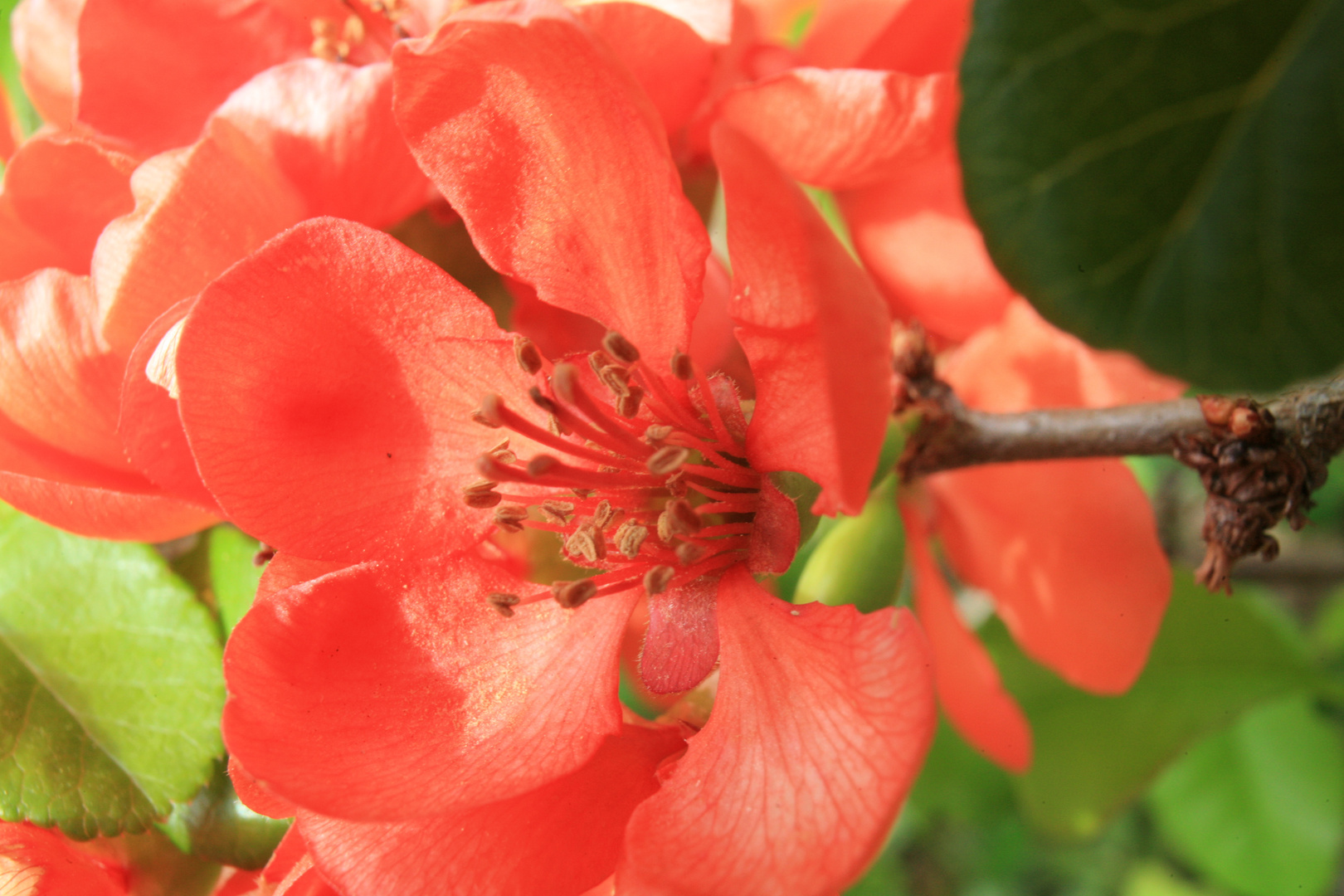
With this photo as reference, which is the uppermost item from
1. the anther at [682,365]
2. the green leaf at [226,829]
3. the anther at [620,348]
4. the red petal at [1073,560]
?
the anther at [620,348]

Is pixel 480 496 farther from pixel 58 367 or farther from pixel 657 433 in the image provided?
pixel 58 367

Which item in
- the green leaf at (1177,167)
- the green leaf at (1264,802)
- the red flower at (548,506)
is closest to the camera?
the green leaf at (1177,167)

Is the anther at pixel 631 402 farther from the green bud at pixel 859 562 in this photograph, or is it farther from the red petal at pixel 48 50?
the red petal at pixel 48 50

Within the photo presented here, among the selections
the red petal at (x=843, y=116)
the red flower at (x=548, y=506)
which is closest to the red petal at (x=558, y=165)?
the red flower at (x=548, y=506)

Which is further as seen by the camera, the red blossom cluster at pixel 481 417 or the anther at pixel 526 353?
the anther at pixel 526 353

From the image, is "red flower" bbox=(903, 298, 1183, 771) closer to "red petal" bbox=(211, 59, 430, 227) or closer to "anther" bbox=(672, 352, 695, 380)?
"anther" bbox=(672, 352, 695, 380)

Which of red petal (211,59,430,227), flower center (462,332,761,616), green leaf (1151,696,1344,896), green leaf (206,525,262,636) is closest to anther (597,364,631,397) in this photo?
flower center (462,332,761,616)

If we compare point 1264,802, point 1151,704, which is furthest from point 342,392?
point 1264,802

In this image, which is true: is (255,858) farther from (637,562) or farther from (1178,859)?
(1178,859)

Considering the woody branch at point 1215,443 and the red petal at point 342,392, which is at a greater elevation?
the red petal at point 342,392
